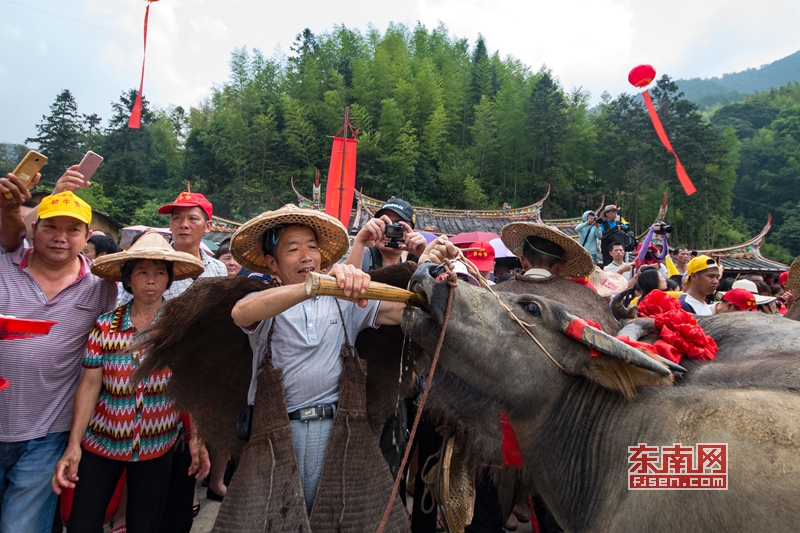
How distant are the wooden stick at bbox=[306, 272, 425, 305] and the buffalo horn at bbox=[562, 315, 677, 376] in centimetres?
61

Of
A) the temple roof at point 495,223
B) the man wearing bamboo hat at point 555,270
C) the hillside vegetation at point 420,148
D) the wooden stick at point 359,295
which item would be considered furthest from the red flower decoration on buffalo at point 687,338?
the hillside vegetation at point 420,148

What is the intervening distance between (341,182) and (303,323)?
17895mm

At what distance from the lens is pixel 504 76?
49.6 meters

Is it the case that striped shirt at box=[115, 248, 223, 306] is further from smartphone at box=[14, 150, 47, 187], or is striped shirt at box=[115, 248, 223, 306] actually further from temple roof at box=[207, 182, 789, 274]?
temple roof at box=[207, 182, 789, 274]

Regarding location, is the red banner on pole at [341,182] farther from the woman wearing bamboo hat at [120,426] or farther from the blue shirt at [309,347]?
the blue shirt at [309,347]

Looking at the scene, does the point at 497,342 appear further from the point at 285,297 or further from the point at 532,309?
the point at 285,297

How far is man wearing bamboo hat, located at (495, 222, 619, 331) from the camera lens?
3059 mm

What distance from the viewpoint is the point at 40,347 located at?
8.30ft

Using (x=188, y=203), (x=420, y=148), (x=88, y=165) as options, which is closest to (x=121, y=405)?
(x=88, y=165)

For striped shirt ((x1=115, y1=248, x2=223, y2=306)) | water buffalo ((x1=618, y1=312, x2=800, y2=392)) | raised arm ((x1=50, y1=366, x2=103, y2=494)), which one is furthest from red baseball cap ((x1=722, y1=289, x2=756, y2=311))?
raised arm ((x1=50, y1=366, x2=103, y2=494))

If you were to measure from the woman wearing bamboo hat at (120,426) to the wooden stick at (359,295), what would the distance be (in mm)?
1420

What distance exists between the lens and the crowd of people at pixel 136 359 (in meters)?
2.01

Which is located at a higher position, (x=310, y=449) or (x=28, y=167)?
(x=28, y=167)

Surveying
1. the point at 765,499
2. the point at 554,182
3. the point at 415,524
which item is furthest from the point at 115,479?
the point at 554,182
